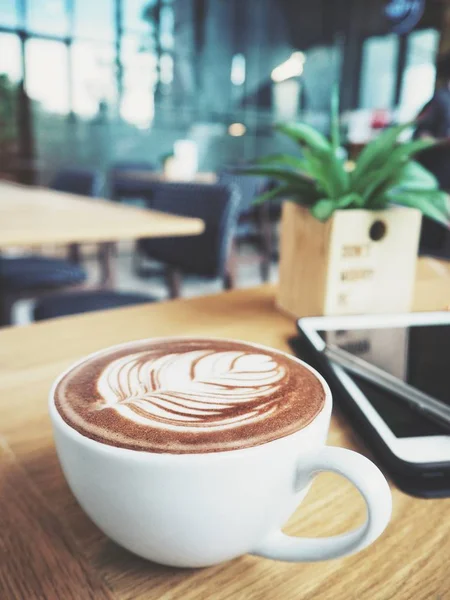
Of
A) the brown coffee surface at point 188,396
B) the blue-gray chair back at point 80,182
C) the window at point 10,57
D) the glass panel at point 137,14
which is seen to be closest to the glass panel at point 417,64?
the glass panel at point 137,14

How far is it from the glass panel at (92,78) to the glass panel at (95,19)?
0.13 meters

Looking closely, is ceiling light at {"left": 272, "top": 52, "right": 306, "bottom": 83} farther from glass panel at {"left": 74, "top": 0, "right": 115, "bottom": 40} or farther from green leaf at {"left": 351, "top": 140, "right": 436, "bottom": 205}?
green leaf at {"left": 351, "top": 140, "right": 436, "bottom": 205}

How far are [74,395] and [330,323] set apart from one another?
1.36 ft

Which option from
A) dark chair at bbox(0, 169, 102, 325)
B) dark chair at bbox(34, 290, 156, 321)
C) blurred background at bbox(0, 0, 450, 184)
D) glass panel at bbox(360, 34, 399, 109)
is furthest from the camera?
glass panel at bbox(360, 34, 399, 109)

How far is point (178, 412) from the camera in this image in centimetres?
31

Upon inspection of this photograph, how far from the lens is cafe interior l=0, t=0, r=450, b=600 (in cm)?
33

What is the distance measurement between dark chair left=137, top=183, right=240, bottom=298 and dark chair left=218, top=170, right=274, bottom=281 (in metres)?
1.58

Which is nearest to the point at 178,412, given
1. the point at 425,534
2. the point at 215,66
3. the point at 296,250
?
the point at 425,534

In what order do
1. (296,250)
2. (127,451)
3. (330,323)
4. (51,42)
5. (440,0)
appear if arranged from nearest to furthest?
(127,451) < (330,323) < (296,250) < (51,42) < (440,0)

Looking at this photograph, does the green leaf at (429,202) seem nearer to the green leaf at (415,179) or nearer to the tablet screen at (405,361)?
the green leaf at (415,179)

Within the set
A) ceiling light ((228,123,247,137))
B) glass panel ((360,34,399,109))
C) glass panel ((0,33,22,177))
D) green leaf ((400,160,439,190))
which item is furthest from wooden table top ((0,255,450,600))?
glass panel ((360,34,399,109))

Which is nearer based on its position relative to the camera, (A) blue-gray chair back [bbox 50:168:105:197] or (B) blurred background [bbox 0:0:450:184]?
(A) blue-gray chair back [bbox 50:168:105:197]

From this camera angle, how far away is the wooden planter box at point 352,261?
2.38 feet

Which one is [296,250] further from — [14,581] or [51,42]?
[51,42]
